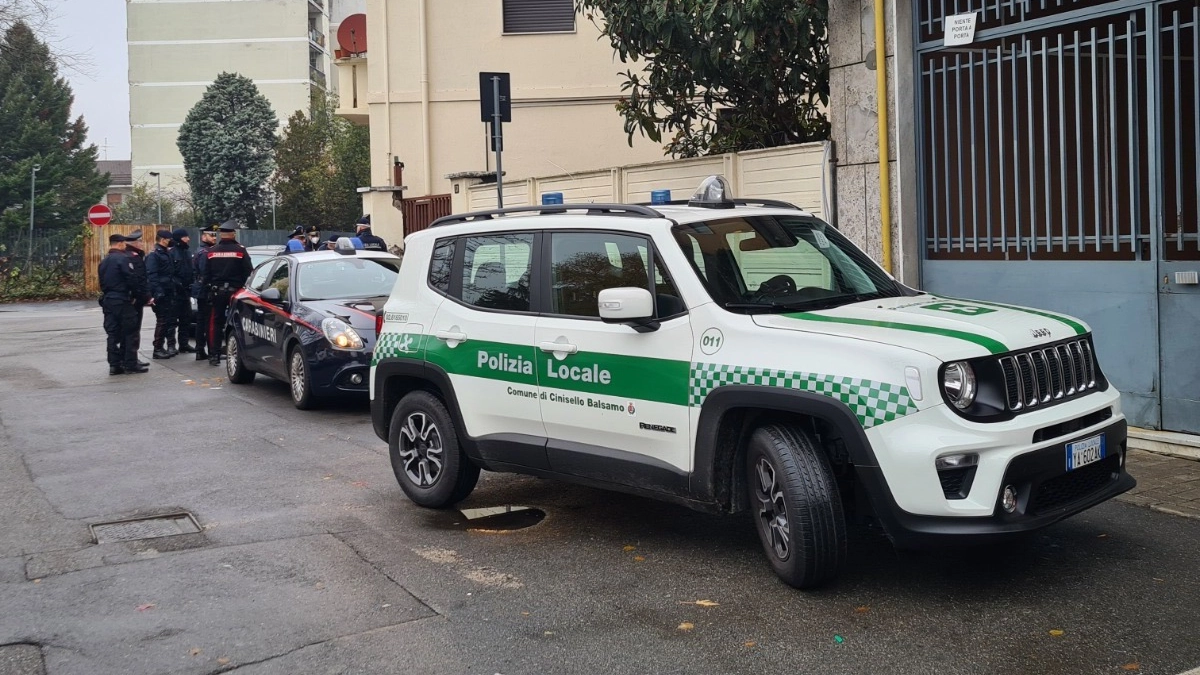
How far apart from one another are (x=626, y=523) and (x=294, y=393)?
19.6 feet

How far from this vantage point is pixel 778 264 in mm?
6219

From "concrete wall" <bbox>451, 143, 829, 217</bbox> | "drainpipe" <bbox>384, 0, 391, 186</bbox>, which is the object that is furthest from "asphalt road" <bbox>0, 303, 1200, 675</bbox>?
"drainpipe" <bbox>384, 0, 391, 186</bbox>

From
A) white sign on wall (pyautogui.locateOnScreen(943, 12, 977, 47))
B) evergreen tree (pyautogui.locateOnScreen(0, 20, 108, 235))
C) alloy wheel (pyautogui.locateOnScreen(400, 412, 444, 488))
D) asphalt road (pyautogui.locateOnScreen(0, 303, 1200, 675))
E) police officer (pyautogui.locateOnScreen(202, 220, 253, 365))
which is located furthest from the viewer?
evergreen tree (pyautogui.locateOnScreen(0, 20, 108, 235))

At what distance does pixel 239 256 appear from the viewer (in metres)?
16.0

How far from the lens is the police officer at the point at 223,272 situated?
15.8m

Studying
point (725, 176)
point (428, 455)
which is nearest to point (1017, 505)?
point (428, 455)

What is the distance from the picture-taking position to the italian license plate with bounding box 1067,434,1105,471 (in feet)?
17.2

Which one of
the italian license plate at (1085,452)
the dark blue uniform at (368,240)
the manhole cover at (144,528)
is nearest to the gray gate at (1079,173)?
the italian license plate at (1085,452)

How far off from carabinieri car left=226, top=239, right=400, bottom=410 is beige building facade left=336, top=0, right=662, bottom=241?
11.9 m

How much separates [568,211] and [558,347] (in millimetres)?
830

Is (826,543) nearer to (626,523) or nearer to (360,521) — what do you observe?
(626,523)

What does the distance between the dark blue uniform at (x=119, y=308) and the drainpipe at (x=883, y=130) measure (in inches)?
384

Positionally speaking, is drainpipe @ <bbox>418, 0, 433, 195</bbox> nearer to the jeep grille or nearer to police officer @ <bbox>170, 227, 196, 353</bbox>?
police officer @ <bbox>170, 227, 196, 353</bbox>

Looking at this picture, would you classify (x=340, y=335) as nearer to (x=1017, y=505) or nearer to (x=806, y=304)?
(x=806, y=304)
